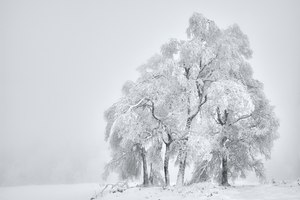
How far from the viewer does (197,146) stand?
63.0 ft

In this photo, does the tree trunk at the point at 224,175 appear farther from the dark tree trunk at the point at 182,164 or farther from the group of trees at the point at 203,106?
the dark tree trunk at the point at 182,164

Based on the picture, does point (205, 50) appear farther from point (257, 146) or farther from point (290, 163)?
point (290, 163)

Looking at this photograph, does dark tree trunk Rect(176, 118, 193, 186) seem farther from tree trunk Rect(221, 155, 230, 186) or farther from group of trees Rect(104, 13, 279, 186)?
tree trunk Rect(221, 155, 230, 186)

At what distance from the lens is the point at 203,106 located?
22.4m

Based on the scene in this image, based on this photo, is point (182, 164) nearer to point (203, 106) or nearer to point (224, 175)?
point (224, 175)

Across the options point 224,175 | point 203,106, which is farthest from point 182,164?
point 203,106

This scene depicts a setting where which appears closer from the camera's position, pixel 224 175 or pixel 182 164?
pixel 182 164

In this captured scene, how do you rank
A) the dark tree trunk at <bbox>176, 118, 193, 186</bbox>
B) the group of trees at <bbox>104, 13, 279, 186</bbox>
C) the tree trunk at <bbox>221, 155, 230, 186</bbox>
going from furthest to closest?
the tree trunk at <bbox>221, 155, 230, 186</bbox>
the dark tree trunk at <bbox>176, 118, 193, 186</bbox>
the group of trees at <bbox>104, 13, 279, 186</bbox>

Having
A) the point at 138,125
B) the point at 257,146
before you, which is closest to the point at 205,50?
the point at 138,125

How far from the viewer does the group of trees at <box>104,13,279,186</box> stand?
66.6ft

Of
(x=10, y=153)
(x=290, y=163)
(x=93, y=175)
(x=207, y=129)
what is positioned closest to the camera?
(x=207, y=129)

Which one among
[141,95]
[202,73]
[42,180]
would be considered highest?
[202,73]

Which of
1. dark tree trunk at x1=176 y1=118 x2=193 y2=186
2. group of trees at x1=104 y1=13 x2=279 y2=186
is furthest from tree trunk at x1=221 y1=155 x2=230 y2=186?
dark tree trunk at x1=176 y1=118 x2=193 y2=186

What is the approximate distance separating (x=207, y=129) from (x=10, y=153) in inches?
3755
